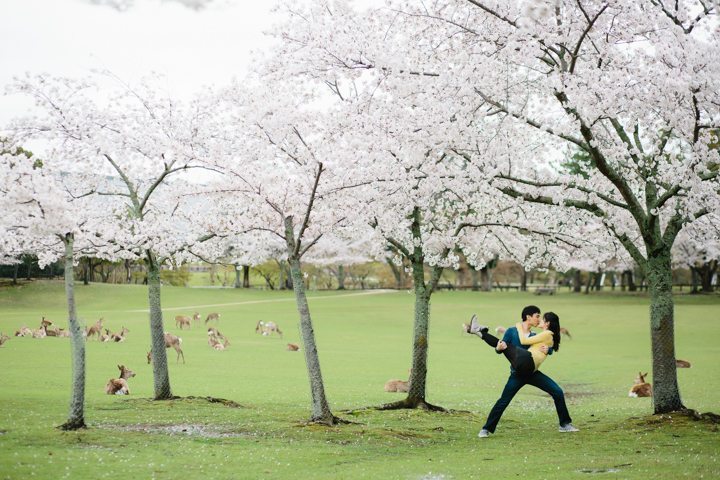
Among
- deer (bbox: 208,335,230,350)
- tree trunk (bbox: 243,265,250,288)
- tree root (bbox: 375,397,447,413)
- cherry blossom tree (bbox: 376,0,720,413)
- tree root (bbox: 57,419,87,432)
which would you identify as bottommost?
tree root (bbox: 375,397,447,413)

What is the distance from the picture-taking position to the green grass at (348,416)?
10.0 meters

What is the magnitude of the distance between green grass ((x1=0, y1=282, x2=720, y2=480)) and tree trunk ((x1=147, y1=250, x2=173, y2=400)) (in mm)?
561

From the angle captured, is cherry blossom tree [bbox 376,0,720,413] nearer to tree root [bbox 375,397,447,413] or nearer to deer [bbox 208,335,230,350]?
tree root [bbox 375,397,447,413]

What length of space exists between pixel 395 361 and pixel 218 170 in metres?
17.5

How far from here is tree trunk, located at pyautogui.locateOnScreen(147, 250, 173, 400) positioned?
17906 millimetres

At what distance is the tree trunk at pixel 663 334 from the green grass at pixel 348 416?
0.55 metres

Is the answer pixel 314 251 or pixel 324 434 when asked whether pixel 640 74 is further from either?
pixel 314 251

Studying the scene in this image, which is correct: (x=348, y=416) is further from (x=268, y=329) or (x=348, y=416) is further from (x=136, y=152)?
(x=268, y=329)

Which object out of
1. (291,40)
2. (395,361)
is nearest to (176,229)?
(291,40)

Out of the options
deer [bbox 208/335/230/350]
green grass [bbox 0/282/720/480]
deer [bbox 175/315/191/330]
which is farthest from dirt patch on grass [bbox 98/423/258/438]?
deer [bbox 175/315/191/330]

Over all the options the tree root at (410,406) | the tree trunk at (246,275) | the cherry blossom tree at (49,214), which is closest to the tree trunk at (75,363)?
the cherry blossom tree at (49,214)

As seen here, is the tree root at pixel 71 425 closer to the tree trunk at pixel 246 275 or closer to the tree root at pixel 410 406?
the tree root at pixel 410 406

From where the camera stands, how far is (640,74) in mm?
12883

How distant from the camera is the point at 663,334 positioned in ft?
46.8
